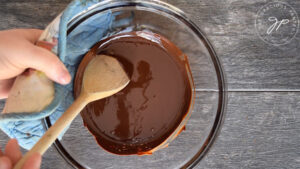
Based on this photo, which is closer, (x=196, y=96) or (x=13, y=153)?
(x=13, y=153)

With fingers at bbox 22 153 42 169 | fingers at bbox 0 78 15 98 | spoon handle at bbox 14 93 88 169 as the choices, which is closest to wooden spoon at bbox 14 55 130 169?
spoon handle at bbox 14 93 88 169

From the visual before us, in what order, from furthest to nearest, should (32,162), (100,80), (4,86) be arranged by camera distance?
(4,86) → (100,80) → (32,162)

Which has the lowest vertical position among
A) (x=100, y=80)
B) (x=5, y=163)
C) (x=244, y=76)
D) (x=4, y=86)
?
(x=5, y=163)

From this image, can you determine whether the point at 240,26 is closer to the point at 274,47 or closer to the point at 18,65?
the point at 274,47

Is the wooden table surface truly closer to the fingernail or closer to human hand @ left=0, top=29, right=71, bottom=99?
human hand @ left=0, top=29, right=71, bottom=99

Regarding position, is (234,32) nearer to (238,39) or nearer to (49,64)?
(238,39)

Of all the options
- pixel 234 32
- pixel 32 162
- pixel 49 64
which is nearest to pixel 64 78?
pixel 49 64
